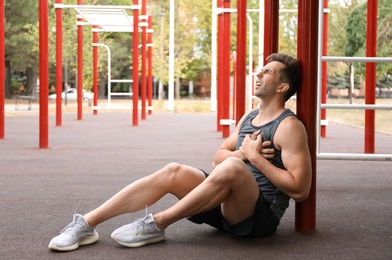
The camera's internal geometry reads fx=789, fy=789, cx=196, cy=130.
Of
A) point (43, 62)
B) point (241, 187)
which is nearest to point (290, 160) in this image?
point (241, 187)

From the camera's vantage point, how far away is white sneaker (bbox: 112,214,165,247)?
3.52 meters

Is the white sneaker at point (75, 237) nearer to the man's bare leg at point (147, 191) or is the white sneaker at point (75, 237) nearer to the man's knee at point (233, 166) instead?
the man's bare leg at point (147, 191)

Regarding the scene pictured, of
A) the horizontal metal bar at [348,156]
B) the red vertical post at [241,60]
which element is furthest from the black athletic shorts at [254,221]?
the red vertical post at [241,60]

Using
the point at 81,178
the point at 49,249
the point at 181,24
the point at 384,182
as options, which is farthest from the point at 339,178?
the point at 181,24

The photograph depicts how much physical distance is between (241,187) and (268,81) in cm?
58

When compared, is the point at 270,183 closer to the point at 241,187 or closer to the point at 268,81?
the point at 241,187

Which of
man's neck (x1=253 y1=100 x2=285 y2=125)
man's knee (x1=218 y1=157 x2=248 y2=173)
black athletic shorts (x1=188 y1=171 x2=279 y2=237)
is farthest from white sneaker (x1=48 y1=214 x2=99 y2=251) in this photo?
man's neck (x1=253 y1=100 x2=285 y2=125)

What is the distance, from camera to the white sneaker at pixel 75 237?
3.42m

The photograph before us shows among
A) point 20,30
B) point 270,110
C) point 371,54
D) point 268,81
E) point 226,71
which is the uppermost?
point 20,30

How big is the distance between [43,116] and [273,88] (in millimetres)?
5483

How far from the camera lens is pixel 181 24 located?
3472 centimetres

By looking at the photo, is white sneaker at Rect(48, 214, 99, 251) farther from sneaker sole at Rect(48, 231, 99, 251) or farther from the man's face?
the man's face

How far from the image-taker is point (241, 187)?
3451 mm

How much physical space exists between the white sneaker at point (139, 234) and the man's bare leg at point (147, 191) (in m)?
0.07
